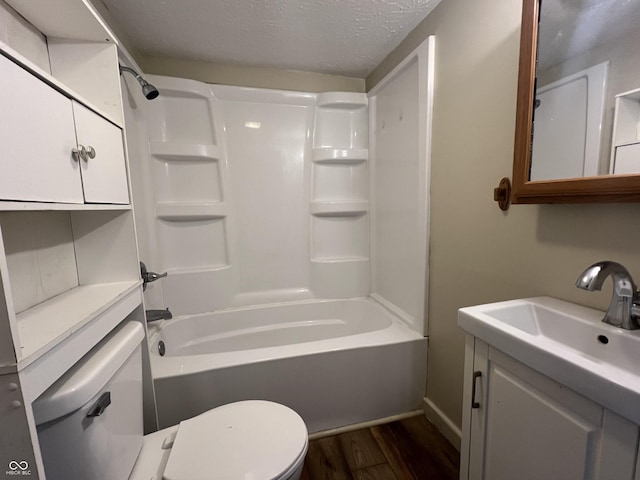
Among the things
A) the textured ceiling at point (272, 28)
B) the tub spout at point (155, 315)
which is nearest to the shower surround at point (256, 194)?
the textured ceiling at point (272, 28)

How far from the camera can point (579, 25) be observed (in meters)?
0.81


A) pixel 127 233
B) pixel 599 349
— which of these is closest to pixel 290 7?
pixel 127 233

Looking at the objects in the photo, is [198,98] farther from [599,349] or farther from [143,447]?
[599,349]

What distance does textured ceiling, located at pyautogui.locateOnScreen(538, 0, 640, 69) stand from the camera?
28.3 inches

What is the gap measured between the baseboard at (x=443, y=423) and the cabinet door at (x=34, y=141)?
1.88m

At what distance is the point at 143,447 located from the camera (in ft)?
3.04

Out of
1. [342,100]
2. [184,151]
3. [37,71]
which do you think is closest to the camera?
[37,71]

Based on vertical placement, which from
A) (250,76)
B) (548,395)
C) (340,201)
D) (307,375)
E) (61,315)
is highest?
(250,76)

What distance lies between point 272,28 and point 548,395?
1966 mm

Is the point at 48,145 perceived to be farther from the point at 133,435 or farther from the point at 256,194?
the point at 256,194

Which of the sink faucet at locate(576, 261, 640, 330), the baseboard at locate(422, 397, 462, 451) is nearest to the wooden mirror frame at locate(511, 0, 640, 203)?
the sink faucet at locate(576, 261, 640, 330)

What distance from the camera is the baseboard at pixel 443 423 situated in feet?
4.58

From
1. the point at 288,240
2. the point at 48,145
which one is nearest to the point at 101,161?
the point at 48,145

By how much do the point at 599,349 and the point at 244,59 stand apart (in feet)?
7.61
